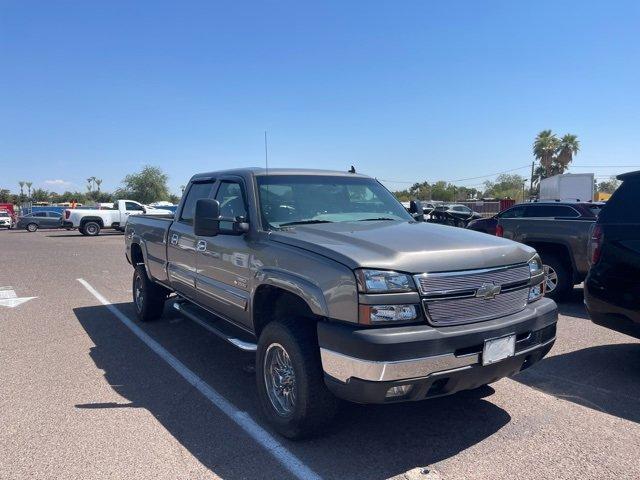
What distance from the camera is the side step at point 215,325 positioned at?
410cm

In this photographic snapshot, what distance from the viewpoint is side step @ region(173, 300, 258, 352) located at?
4.10 metres

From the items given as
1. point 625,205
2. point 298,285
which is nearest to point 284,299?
point 298,285

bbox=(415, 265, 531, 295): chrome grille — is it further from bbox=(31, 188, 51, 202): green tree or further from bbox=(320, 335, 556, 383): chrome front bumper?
bbox=(31, 188, 51, 202): green tree

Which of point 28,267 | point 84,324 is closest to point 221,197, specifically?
point 84,324

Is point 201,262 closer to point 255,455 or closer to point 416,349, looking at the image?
point 255,455

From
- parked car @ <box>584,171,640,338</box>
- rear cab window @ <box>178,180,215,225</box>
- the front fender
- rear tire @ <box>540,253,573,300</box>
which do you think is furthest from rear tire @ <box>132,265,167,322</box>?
rear tire @ <box>540,253,573,300</box>

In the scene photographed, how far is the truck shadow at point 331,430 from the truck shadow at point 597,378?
2.20ft

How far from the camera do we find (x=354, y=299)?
296 centimetres

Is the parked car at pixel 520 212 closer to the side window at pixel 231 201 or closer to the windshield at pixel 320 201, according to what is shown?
the windshield at pixel 320 201

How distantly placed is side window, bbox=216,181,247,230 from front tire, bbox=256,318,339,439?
3.88 ft

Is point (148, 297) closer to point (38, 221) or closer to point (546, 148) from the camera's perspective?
point (38, 221)

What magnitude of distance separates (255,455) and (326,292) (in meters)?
1.20

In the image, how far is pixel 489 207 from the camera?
5112 cm

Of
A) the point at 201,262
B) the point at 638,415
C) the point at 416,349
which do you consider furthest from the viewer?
the point at 201,262
